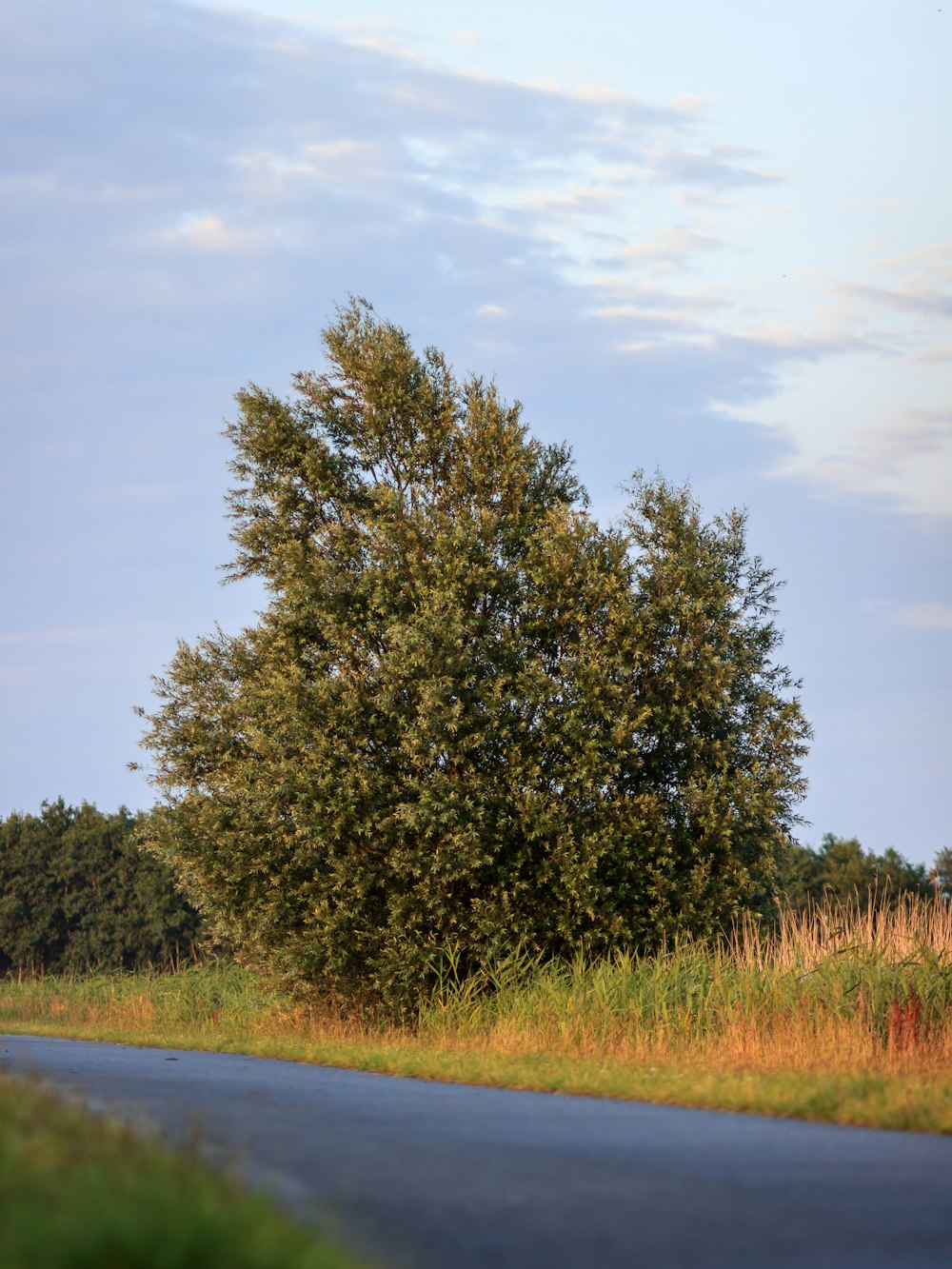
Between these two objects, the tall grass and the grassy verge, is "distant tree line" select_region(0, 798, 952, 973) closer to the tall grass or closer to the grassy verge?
the tall grass

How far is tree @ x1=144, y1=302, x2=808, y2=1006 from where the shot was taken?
22703 millimetres

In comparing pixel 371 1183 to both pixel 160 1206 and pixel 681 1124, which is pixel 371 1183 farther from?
pixel 681 1124

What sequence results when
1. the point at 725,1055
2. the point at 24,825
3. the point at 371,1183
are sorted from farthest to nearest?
the point at 24,825 < the point at 725,1055 < the point at 371,1183

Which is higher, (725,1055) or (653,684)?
(653,684)

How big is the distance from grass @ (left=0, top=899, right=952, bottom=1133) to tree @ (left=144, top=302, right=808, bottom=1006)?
5.03ft

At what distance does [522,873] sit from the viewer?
76.2 feet

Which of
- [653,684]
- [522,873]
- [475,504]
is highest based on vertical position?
[475,504]

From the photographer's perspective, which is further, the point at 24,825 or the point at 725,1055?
the point at 24,825

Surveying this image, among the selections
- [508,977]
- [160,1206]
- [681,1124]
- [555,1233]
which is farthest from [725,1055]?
[160,1206]

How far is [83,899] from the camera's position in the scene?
195ft

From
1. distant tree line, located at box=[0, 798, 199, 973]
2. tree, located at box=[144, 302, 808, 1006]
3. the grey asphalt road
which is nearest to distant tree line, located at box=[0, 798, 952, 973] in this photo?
distant tree line, located at box=[0, 798, 199, 973]

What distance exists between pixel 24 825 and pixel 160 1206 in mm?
63033

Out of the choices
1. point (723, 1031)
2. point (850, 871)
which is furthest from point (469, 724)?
point (850, 871)

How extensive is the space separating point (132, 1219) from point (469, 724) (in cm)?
1854
